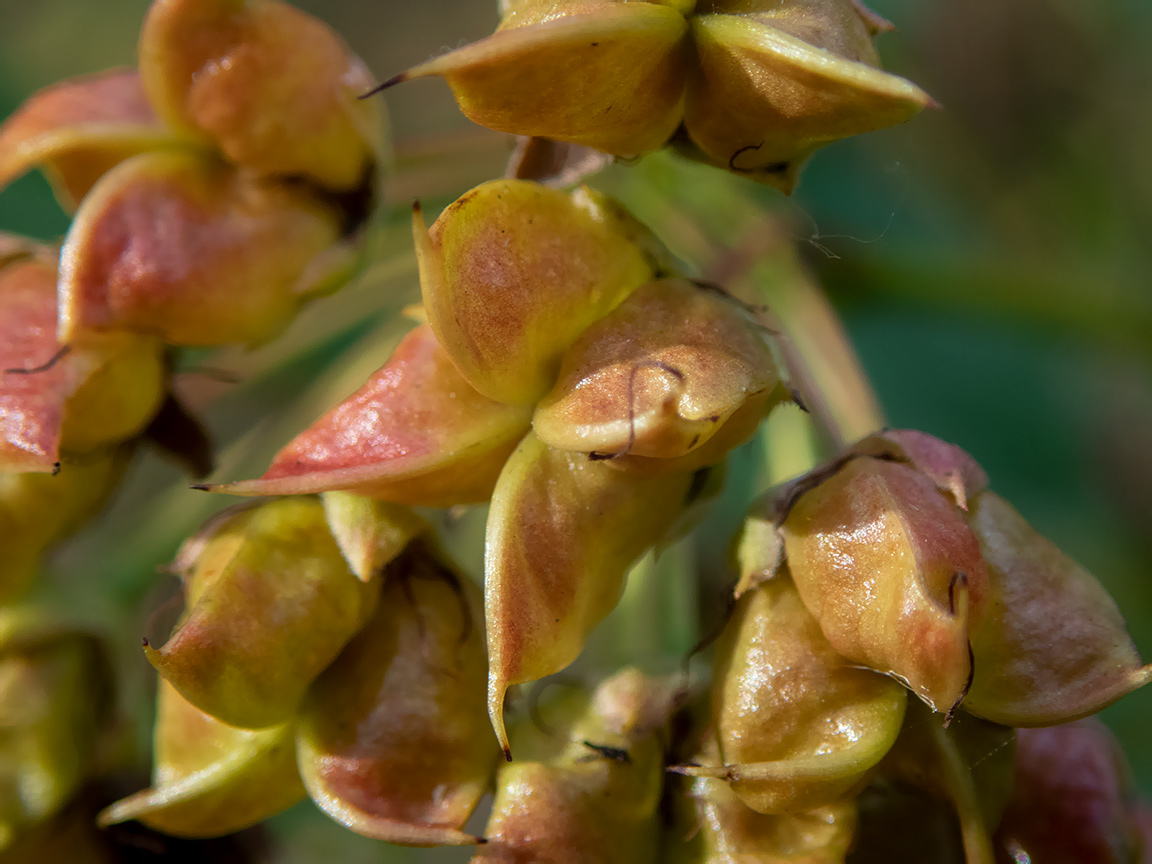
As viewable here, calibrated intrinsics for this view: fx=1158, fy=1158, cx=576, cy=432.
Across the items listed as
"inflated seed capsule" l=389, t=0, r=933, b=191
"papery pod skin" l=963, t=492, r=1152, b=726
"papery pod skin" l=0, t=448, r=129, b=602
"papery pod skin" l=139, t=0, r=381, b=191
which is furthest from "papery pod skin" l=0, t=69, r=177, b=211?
"papery pod skin" l=963, t=492, r=1152, b=726

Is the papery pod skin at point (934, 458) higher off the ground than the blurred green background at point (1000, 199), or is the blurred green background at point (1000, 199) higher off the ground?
the papery pod skin at point (934, 458)

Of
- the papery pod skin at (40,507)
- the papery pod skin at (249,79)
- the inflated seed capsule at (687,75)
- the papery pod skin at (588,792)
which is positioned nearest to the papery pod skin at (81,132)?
the papery pod skin at (249,79)

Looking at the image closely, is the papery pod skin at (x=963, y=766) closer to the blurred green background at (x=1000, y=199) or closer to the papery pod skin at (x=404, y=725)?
the papery pod skin at (x=404, y=725)

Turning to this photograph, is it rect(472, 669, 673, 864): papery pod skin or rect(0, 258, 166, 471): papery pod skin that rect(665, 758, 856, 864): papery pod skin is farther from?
rect(0, 258, 166, 471): papery pod skin

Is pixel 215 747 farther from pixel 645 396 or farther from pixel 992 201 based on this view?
pixel 992 201

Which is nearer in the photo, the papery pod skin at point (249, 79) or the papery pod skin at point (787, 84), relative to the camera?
the papery pod skin at point (787, 84)

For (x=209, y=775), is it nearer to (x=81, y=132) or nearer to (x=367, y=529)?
(x=367, y=529)
